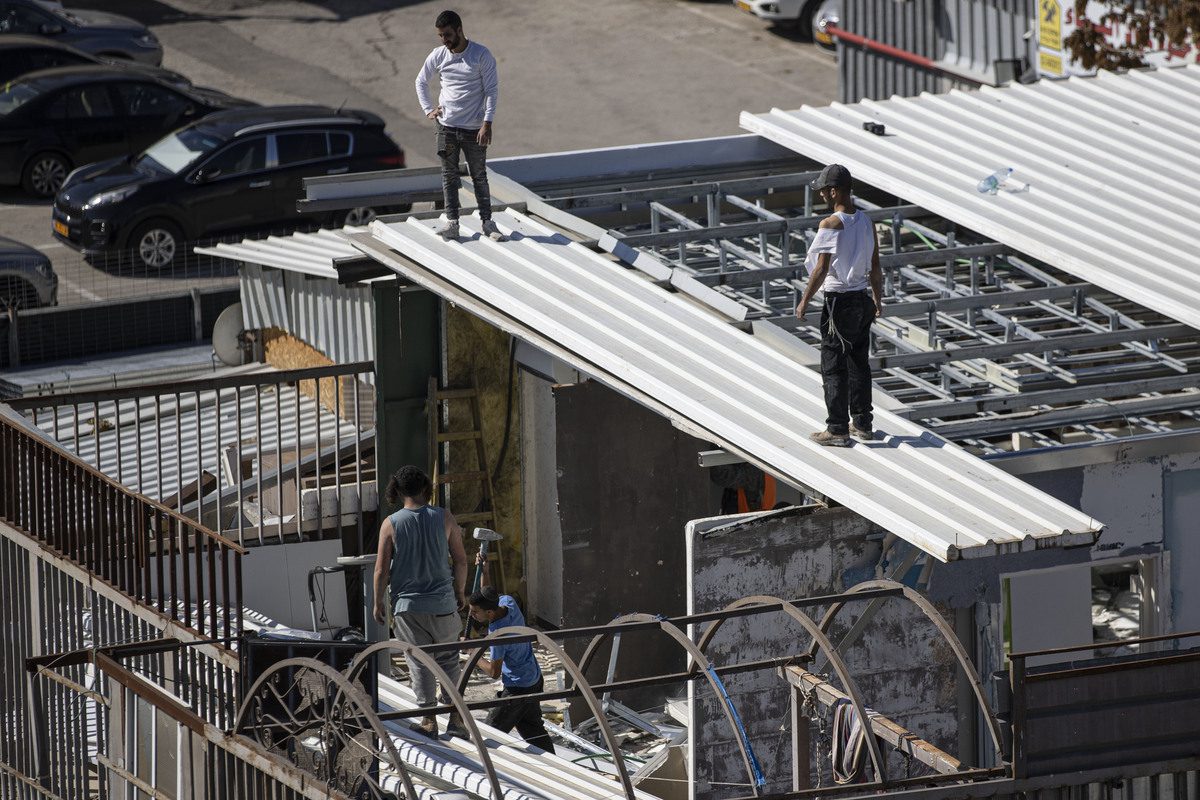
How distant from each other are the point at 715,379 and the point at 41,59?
2055cm

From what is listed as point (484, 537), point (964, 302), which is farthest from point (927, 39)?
point (484, 537)

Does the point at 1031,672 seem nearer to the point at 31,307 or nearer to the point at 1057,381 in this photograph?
the point at 1057,381

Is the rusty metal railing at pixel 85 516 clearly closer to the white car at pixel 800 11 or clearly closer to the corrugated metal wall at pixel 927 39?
the corrugated metal wall at pixel 927 39

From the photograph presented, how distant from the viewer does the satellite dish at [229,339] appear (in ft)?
Result: 61.8

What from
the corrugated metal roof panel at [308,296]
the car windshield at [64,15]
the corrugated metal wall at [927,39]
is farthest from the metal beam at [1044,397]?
the car windshield at [64,15]

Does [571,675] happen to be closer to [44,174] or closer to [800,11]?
[44,174]

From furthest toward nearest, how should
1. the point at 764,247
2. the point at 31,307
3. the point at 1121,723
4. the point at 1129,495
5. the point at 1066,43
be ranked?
the point at 1066,43 → the point at 31,307 → the point at 764,247 → the point at 1129,495 → the point at 1121,723

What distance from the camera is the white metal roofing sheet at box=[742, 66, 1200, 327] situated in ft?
44.5

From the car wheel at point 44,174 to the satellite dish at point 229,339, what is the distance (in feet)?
32.1

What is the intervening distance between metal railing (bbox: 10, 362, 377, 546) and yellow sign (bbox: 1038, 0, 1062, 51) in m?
13.9

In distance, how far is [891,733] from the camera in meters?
8.88

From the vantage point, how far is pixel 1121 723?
838cm

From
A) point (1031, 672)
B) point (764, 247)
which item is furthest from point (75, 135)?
point (1031, 672)

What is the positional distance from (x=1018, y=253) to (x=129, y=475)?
7.22 m
